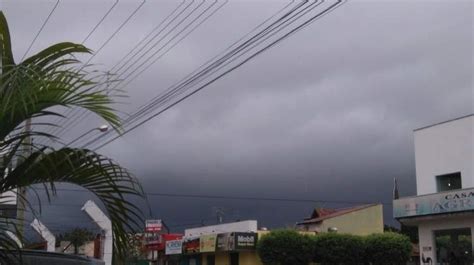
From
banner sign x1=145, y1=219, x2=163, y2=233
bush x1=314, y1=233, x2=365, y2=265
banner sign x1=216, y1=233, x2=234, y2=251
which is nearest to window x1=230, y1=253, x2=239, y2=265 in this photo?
banner sign x1=216, y1=233, x2=234, y2=251

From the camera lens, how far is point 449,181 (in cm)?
3691

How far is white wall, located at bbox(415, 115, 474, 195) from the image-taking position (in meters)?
35.2

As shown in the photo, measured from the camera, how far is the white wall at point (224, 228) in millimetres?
46847

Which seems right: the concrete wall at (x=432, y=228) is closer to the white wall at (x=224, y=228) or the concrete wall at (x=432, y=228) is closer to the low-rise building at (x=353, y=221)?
the white wall at (x=224, y=228)

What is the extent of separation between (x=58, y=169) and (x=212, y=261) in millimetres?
45805

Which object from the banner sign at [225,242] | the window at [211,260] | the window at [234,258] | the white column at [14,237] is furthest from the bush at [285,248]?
the white column at [14,237]

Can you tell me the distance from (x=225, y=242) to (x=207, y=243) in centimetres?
335

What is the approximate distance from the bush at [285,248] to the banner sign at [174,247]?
1122cm

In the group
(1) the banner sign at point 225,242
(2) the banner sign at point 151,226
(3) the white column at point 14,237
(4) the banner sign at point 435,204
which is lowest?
(3) the white column at point 14,237

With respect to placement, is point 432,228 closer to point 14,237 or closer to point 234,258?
point 234,258

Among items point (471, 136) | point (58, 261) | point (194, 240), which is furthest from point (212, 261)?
point (58, 261)

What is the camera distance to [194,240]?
51.0m

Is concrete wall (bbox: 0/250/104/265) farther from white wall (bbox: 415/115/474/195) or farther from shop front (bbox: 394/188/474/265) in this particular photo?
white wall (bbox: 415/115/474/195)

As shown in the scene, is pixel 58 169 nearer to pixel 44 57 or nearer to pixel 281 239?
pixel 44 57
